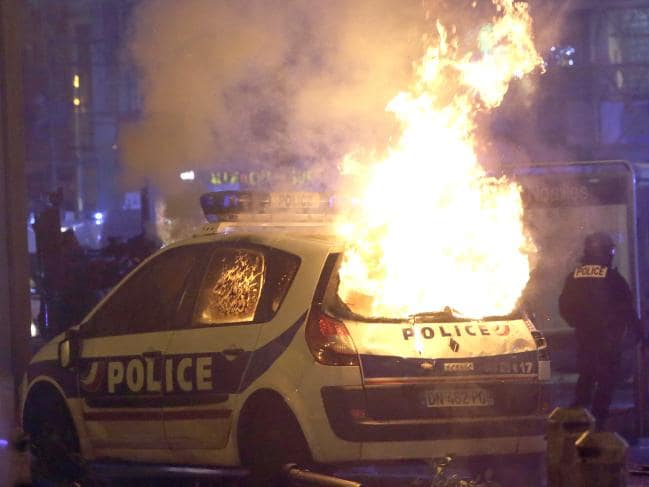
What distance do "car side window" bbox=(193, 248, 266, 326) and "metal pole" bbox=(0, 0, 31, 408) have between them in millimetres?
2132

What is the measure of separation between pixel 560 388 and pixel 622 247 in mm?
1670

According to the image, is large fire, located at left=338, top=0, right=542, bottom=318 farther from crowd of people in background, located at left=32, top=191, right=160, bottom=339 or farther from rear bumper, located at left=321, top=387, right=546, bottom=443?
crowd of people in background, located at left=32, top=191, right=160, bottom=339

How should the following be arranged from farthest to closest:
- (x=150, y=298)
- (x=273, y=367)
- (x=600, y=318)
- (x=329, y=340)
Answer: (x=600, y=318)
(x=150, y=298)
(x=273, y=367)
(x=329, y=340)

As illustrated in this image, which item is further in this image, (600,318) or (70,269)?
(70,269)

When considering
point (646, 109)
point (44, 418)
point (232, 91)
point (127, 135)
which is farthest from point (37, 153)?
point (44, 418)

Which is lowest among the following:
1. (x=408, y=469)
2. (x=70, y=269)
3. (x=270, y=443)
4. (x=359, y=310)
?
(x=408, y=469)

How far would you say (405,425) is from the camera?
595 centimetres

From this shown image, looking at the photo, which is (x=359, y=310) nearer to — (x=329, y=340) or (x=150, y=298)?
(x=329, y=340)

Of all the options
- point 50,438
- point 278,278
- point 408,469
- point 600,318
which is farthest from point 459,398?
point 600,318

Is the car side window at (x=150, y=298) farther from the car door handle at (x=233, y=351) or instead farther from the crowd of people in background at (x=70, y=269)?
the crowd of people in background at (x=70, y=269)

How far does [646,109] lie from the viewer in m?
26.1

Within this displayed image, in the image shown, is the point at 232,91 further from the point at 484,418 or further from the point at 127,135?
the point at 484,418

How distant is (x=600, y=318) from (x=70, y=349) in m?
4.34

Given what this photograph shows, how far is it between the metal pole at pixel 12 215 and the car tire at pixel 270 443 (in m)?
2.68
